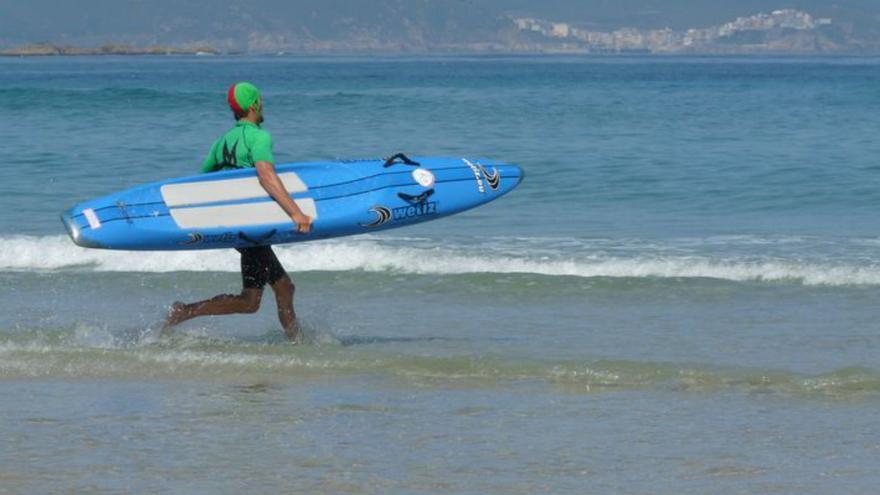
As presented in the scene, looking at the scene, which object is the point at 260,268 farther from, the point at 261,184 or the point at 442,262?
the point at 442,262

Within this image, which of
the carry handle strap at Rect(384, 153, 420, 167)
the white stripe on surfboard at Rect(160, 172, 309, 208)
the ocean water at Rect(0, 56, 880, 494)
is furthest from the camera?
the carry handle strap at Rect(384, 153, 420, 167)

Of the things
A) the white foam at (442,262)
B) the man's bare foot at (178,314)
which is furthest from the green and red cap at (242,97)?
the white foam at (442,262)

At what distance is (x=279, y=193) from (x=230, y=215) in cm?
60

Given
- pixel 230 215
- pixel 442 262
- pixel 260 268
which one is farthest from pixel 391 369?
pixel 442 262

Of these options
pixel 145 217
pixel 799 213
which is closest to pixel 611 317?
pixel 145 217

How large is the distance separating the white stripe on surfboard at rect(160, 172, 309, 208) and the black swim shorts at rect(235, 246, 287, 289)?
30cm

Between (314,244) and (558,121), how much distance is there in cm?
1885

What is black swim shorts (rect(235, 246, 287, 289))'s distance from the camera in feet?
26.7

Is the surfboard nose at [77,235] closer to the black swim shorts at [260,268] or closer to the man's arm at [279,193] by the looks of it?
the black swim shorts at [260,268]

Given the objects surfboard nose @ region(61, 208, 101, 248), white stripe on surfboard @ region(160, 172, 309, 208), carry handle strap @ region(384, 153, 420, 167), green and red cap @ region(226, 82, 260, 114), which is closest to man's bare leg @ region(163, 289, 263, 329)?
white stripe on surfboard @ region(160, 172, 309, 208)

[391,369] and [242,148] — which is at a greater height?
[242,148]

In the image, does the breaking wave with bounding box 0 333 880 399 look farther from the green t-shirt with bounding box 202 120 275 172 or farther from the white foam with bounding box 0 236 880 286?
the white foam with bounding box 0 236 880 286

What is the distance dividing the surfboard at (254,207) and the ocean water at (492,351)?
1.98 feet

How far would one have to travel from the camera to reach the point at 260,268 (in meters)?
8.15
